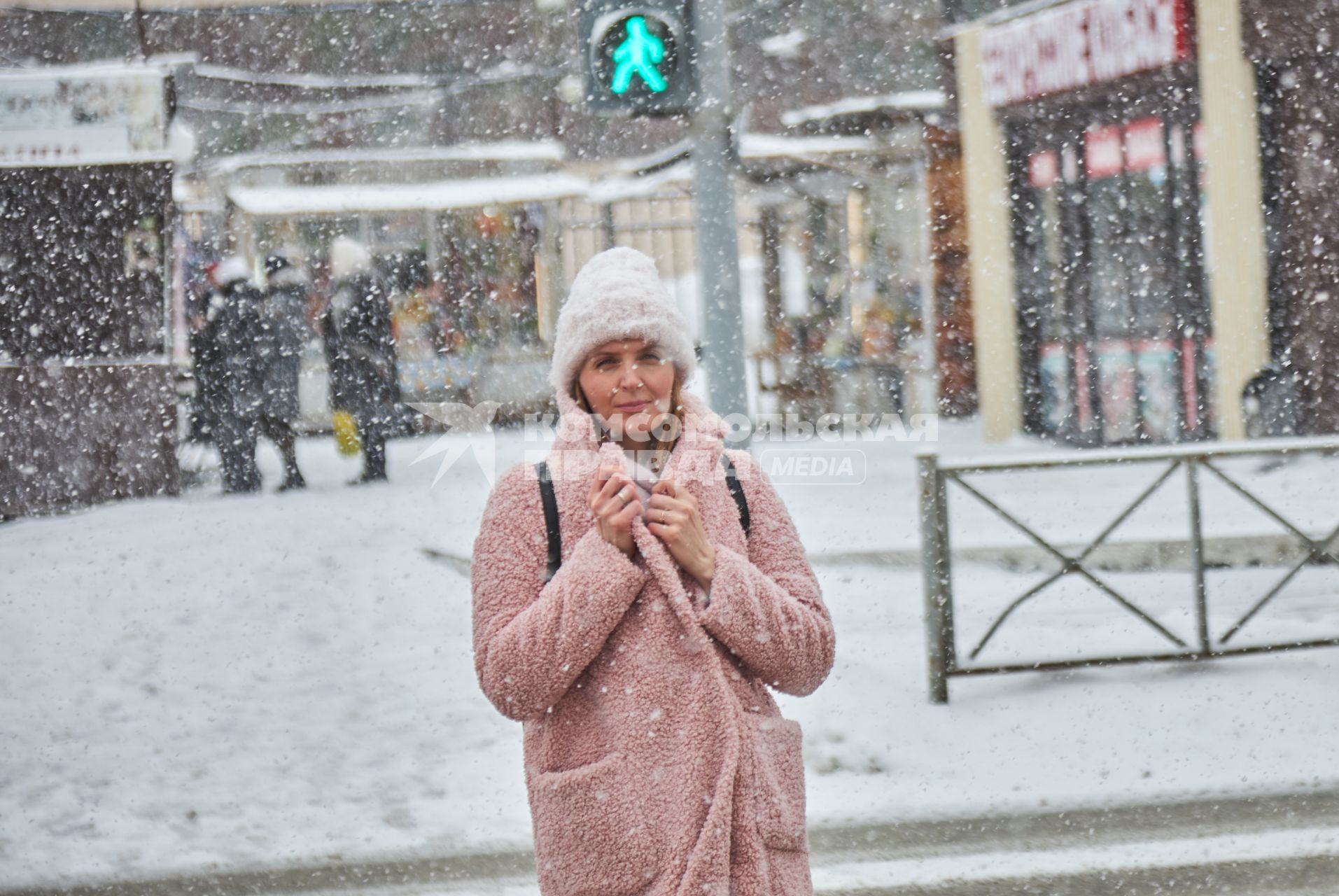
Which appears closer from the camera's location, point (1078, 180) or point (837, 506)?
point (837, 506)

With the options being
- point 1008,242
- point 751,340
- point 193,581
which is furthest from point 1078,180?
point 193,581

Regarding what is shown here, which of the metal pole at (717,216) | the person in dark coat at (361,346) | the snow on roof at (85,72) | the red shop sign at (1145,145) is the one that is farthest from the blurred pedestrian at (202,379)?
the red shop sign at (1145,145)

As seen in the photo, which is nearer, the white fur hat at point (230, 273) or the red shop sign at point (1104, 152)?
the white fur hat at point (230, 273)

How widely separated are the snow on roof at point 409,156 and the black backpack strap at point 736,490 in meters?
16.7

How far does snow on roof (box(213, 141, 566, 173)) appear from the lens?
1841 cm

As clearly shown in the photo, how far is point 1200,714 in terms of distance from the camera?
549cm

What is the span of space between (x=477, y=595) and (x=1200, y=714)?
3.99 m

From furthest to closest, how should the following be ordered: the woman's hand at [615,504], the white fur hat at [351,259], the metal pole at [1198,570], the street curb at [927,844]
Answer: the white fur hat at [351,259] → the metal pole at [1198,570] → the street curb at [927,844] → the woman's hand at [615,504]

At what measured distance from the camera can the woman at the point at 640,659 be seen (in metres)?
2.11

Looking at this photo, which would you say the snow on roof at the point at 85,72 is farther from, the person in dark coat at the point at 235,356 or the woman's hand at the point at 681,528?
the woman's hand at the point at 681,528

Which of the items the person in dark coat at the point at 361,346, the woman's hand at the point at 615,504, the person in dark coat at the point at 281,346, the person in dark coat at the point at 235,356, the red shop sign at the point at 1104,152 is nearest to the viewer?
the woman's hand at the point at 615,504

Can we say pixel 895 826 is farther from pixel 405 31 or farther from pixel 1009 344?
pixel 405 31

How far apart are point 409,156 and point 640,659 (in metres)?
17.1

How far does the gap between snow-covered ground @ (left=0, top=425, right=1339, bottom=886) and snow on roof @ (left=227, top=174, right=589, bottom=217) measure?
8723 mm
